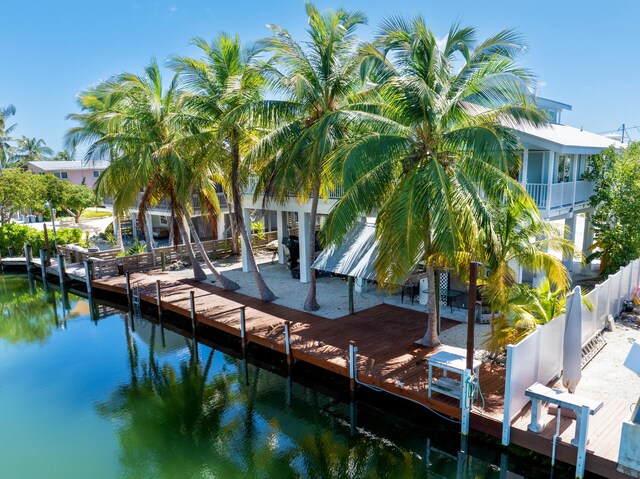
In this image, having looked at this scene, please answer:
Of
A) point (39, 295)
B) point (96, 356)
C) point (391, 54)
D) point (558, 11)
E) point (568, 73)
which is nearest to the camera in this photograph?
point (391, 54)

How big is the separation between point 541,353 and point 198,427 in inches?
285

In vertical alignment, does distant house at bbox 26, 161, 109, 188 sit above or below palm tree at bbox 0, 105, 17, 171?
below

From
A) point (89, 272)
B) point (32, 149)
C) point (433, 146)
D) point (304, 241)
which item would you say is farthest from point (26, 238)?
point (32, 149)

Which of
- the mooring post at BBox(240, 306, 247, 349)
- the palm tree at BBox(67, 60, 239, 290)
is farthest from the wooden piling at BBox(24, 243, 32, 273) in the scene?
the mooring post at BBox(240, 306, 247, 349)

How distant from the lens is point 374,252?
13984 millimetres

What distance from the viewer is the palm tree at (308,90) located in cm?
1304

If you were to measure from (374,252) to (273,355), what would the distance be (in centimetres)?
421

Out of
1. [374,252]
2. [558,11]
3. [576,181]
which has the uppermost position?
[558,11]

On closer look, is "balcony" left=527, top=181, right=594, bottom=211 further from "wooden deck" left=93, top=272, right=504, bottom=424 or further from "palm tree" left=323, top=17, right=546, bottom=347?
"wooden deck" left=93, top=272, right=504, bottom=424

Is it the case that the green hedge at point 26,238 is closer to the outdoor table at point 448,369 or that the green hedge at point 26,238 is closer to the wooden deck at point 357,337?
the wooden deck at point 357,337

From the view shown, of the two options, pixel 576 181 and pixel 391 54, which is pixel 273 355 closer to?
pixel 391 54

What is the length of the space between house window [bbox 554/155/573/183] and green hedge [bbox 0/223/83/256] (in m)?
24.6

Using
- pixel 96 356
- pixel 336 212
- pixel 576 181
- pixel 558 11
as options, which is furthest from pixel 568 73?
pixel 96 356

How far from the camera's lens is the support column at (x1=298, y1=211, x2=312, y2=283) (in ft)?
58.6
